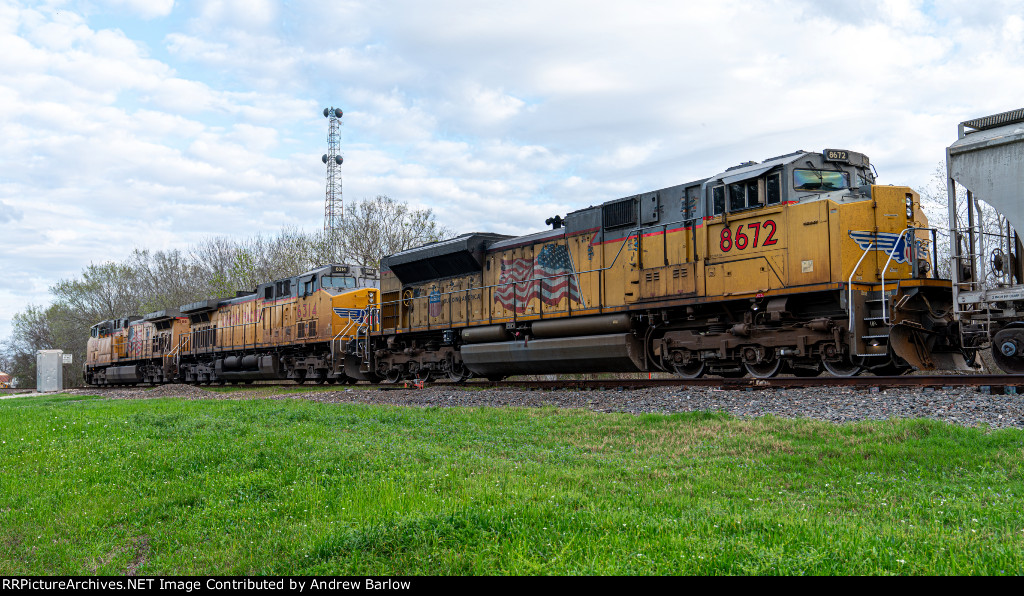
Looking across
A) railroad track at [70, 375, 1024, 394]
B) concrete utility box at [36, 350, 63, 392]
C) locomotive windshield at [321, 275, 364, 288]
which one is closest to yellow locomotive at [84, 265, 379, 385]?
locomotive windshield at [321, 275, 364, 288]

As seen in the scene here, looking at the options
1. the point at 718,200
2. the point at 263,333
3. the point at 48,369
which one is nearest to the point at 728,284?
the point at 718,200

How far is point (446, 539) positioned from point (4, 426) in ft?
35.6

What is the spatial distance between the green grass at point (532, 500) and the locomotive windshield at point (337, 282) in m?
15.3

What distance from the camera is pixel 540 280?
16.7 m

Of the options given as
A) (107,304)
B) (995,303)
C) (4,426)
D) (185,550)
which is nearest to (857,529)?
(185,550)

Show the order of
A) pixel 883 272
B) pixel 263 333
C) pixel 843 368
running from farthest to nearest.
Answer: pixel 263 333
pixel 843 368
pixel 883 272

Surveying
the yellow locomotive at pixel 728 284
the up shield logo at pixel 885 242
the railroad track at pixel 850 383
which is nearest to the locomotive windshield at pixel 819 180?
the yellow locomotive at pixel 728 284

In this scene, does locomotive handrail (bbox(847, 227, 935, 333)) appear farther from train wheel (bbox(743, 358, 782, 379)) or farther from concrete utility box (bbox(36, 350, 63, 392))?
concrete utility box (bbox(36, 350, 63, 392))

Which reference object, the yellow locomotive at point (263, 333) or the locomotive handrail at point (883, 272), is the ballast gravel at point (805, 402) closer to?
the locomotive handrail at point (883, 272)

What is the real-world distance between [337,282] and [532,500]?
67.3 ft

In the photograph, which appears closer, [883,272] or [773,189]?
[883,272]

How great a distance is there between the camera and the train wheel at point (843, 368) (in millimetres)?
11852

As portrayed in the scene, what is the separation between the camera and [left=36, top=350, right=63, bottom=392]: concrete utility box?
117 ft

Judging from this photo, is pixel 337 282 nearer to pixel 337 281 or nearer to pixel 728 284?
pixel 337 281
